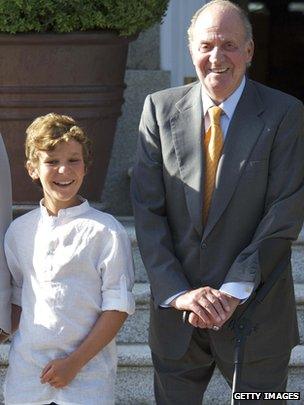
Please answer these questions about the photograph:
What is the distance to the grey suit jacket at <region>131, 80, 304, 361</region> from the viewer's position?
11.9 feet

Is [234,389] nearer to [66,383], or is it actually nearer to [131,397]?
[66,383]

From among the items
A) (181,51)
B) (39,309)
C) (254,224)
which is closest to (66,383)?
(39,309)

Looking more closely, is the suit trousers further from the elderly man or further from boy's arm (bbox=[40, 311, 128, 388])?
boy's arm (bbox=[40, 311, 128, 388])

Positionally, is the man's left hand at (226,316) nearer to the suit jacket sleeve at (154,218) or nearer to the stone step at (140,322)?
the suit jacket sleeve at (154,218)

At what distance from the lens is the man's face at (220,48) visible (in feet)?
11.8

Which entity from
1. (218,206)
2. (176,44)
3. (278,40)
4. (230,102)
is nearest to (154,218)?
(218,206)

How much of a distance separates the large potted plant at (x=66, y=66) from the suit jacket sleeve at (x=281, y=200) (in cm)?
181

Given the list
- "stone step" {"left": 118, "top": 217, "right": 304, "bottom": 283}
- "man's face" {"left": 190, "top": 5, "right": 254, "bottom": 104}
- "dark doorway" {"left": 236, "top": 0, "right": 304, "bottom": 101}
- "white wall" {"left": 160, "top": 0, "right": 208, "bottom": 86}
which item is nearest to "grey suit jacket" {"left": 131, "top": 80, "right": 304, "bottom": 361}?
"man's face" {"left": 190, "top": 5, "right": 254, "bottom": 104}

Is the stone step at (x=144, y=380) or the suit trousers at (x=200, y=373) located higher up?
the suit trousers at (x=200, y=373)

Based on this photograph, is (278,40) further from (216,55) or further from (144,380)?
(216,55)

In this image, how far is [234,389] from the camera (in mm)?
3604

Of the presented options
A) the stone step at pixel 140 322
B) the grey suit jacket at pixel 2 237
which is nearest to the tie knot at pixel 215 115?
the grey suit jacket at pixel 2 237

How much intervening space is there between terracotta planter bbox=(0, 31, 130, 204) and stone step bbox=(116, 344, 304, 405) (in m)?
0.94

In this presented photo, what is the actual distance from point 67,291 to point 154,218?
40 cm
